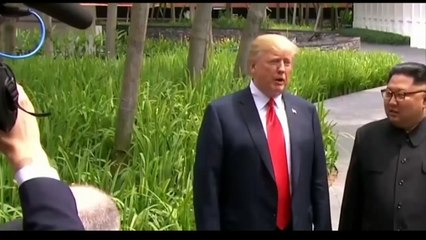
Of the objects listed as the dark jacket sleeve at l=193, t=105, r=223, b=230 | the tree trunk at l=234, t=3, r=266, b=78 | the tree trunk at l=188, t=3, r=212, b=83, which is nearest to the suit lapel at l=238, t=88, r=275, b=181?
the dark jacket sleeve at l=193, t=105, r=223, b=230

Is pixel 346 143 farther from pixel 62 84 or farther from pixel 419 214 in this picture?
pixel 419 214

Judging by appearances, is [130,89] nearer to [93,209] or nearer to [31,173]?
[93,209]

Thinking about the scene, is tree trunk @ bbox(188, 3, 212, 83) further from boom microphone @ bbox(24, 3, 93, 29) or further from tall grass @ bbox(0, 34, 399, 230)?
boom microphone @ bbox(24, 3, 93, 29)

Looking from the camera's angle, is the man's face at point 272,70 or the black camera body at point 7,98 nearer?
the black camera body at point 7,98

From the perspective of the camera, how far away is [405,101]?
121 inches

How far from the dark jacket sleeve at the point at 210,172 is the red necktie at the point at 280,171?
0.63 feet

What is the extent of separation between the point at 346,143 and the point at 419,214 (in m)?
6.03

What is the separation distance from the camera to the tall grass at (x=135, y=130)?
4820 millimetres

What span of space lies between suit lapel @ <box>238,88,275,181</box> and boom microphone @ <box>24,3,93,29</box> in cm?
209

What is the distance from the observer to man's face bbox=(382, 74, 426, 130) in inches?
121

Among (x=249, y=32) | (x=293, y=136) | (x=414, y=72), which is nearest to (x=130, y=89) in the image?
(x=293, y=136)

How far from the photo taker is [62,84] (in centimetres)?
746

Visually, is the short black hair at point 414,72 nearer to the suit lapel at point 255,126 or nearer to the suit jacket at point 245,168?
the suit jacket at point 245,168

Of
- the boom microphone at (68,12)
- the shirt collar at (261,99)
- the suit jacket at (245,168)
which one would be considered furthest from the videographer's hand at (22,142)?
the shirt collar at (261,99)
